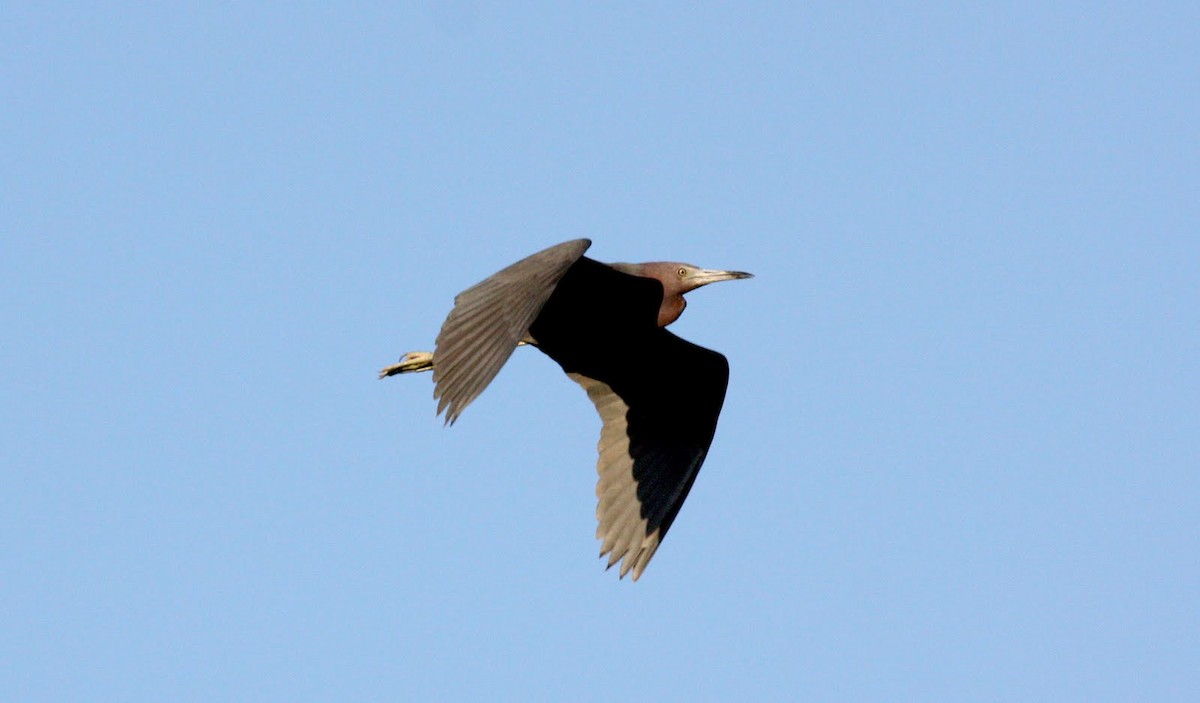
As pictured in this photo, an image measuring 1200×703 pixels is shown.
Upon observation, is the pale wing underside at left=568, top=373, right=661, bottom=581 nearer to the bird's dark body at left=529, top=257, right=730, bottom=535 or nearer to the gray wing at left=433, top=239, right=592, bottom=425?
the bird's dark body at left=529, top=257, right=730, bottom=535

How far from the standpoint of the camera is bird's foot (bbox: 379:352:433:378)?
34.4 ft

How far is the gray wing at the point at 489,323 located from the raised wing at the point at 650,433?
5.62 feet

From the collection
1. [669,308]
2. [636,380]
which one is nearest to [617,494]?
[636,380]

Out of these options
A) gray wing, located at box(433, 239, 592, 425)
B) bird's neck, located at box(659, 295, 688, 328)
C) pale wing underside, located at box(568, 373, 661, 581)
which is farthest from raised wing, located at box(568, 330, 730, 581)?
gray wing, located at box(433, 239, 592, 425)

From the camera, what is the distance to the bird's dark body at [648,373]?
9773mm

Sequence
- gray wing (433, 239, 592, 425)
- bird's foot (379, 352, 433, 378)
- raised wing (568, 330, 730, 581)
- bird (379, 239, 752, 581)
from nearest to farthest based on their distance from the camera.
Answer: gray wing (433, 239, 592, 425) < bird (379, 239, 752, 581) < raised wing (568, 330, 730, 581) < bird's foot (379, 352, 433, 378)

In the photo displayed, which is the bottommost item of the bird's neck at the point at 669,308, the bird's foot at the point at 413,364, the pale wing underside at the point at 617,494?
the pale wing underside at the point at 617,494

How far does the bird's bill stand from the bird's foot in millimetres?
1842

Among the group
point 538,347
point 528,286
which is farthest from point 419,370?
point 528,286

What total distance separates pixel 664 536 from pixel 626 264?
168 centimetres

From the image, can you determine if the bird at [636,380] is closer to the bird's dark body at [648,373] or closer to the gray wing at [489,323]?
the bird's dark body at [648,373]

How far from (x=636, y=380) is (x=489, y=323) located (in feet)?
7.85

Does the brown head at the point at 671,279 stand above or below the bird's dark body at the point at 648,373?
above

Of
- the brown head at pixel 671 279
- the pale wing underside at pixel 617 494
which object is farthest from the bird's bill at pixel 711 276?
the pale wing underside at pixel 617 494
